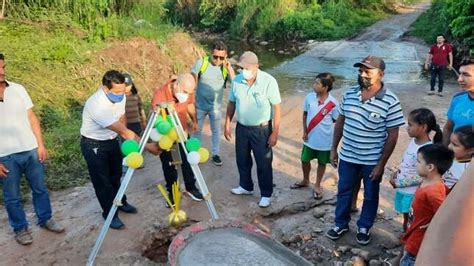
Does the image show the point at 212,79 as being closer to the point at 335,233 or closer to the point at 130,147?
the point at 130,147

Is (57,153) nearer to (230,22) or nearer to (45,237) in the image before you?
(45,237)

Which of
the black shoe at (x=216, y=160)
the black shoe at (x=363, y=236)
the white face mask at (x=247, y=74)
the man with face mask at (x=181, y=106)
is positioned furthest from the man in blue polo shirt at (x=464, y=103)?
the black shoe at (x=216, y=160)

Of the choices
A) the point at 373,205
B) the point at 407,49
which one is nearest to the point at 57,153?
the point at 373,205

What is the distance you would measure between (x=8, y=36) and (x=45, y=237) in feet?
23.1

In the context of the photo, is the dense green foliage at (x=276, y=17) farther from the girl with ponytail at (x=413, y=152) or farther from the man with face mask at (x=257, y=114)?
the girl with ponytail at (x=413, y=152)

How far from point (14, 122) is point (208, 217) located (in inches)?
88.5

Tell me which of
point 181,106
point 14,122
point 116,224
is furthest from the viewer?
point 181,106

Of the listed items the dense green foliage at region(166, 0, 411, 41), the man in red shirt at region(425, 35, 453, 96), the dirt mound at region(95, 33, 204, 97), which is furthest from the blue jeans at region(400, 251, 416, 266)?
the dense green foliage at region(166, 0, 411, 41)

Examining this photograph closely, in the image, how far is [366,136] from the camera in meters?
4.13

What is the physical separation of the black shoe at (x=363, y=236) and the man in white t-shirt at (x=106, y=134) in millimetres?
Answer: 2157

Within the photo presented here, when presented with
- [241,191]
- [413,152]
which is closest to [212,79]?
[241,191]

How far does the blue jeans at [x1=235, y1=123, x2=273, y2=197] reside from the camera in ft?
16.6

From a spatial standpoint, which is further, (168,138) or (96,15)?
(96,15)

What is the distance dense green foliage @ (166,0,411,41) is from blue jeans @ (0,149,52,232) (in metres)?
18.2
